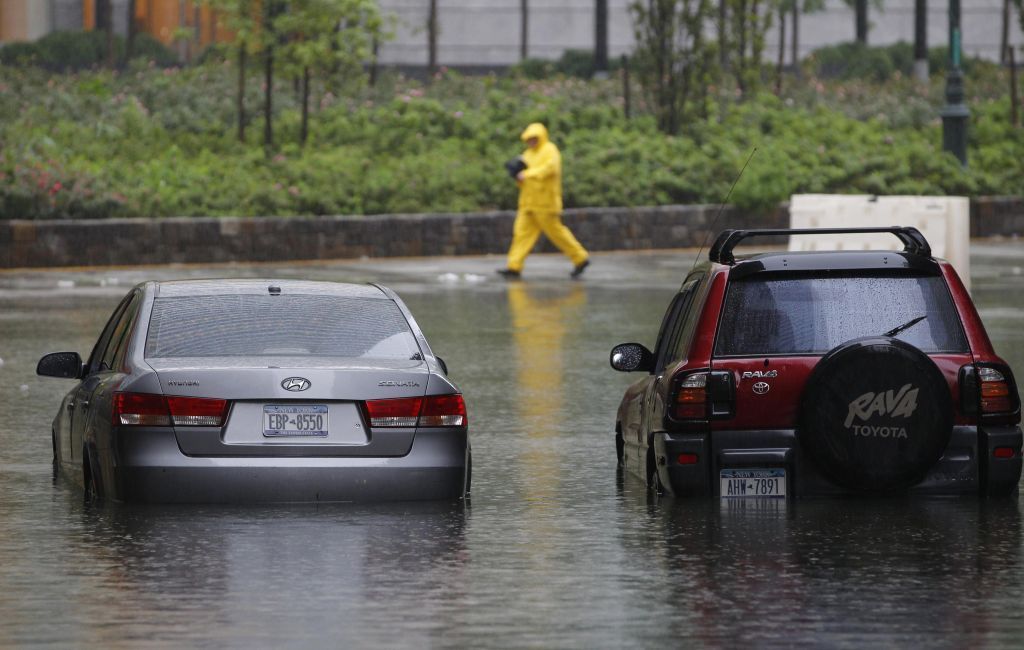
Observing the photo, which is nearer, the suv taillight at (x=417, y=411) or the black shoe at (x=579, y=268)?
the suv taillight at (x=417, y=411)

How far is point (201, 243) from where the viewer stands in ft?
98.8

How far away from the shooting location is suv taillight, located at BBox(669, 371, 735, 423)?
1021cm

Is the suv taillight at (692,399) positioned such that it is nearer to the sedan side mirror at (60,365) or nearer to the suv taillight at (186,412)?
the suv taillight at (186,412)

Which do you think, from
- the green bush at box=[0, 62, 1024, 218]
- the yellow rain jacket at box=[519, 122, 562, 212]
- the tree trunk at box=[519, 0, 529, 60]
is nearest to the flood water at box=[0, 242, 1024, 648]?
the yellow rain jacket at box=[519, 122, 562, 212]

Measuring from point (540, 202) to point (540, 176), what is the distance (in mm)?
423

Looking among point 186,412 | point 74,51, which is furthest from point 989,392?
point 74,51

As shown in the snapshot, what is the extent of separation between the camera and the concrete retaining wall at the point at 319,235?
29.4 m

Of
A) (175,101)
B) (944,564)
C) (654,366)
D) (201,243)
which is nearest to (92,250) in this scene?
(201,243)

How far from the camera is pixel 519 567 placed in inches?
363

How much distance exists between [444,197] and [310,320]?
75.8 feet

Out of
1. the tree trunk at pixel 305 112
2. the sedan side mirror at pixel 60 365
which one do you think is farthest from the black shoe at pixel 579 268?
the sedan side mirror at pixel 60 365

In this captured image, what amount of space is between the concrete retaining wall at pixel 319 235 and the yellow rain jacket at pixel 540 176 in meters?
2.99

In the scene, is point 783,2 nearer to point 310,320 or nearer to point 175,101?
point 175,101

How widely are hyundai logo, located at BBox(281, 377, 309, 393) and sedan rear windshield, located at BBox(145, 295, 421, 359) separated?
0.41m
